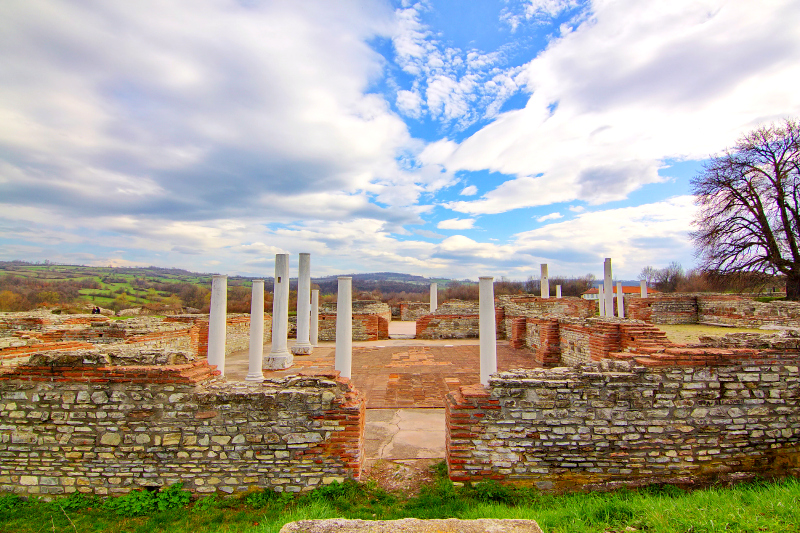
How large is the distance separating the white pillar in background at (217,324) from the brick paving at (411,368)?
1886 millimetres

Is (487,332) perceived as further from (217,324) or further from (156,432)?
(217,324)

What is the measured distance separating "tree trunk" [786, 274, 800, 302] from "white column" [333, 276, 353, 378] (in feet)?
66.9

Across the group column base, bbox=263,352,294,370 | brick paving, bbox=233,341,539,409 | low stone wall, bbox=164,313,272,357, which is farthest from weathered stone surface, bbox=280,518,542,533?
low stone wall, bbox=164,313,272,357

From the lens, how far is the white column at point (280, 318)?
10523mm

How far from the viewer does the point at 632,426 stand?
415cm

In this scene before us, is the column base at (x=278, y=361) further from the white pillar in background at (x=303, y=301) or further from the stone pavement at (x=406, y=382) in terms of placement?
the white pillar in background at (x=303, y=301)

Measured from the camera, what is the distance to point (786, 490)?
357 cm

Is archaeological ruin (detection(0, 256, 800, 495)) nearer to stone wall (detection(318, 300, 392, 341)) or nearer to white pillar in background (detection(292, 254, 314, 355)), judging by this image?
white pillar in background (detection(292, 254, 314, 355))

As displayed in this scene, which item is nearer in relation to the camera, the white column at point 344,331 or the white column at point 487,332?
the white column at point 487,332

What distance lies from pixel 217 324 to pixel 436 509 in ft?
21.5

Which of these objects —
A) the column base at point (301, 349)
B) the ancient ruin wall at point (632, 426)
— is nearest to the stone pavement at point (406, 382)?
the column base at point (301, 349)

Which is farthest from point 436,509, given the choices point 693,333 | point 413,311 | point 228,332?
point 413,311

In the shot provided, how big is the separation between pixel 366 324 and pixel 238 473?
13143 mm

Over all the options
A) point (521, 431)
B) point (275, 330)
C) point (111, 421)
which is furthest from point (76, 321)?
point (521, 431)
